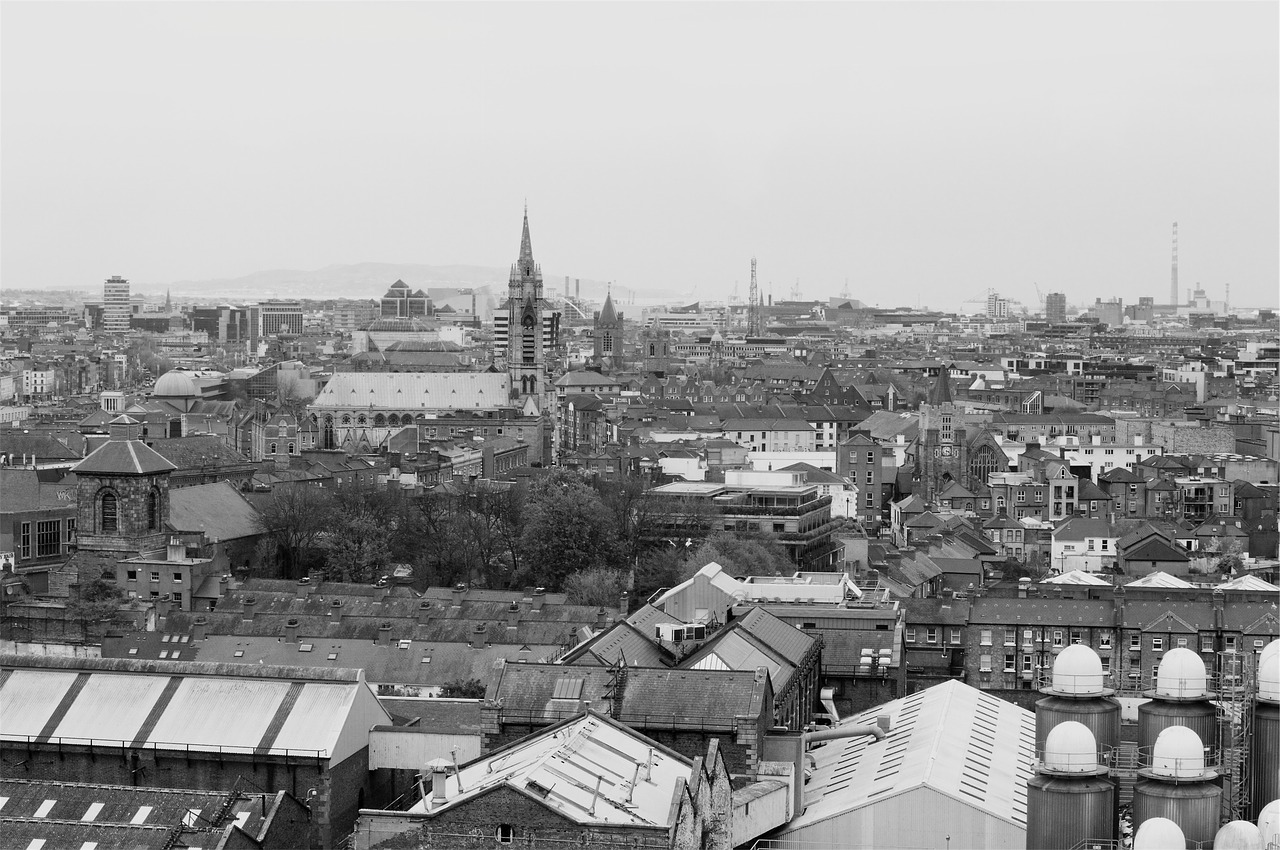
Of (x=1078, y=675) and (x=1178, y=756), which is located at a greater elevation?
(x=1078, y=675)

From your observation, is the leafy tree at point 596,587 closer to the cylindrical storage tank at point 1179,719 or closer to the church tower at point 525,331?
the cylindrical storage tank at point 1179,719

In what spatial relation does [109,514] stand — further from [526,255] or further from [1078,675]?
[526,255]

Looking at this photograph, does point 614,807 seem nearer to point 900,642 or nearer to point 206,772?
point 206,772

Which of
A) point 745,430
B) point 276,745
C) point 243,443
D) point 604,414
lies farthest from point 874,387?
point 276,745

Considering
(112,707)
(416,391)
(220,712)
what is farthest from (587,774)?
(416,391)

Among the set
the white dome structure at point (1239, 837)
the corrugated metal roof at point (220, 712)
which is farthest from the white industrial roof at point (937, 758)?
the corrugated metal roof at point (220, 712)
